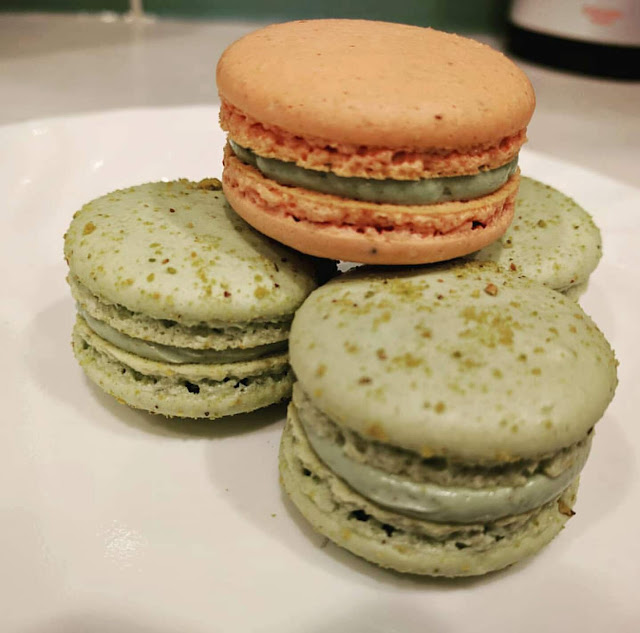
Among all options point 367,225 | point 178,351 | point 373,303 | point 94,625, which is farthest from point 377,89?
point 94,625

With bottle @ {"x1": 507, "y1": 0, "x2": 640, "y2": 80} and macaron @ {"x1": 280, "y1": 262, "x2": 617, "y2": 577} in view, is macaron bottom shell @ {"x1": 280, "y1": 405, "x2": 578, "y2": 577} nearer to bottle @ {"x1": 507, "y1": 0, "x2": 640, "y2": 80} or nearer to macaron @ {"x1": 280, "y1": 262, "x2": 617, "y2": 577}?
macaron @ {"x1": 280, "y1": 262, "x2": 617, "y2": 577}

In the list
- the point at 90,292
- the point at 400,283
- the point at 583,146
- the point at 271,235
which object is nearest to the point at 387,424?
the point at 400,283

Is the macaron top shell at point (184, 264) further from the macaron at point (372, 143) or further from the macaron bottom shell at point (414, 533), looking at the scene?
the macaron bottom shell at point (414, 533)

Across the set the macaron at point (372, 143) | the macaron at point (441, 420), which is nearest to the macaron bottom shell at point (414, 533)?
the macaron at point (441, 420)

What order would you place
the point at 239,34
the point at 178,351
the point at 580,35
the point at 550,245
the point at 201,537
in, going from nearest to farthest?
the point at 201,537
the point at 178,351
the point at 550,245
the point at 580,35
the point at 239,34

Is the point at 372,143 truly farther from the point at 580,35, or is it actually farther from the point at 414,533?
the point at 580,35

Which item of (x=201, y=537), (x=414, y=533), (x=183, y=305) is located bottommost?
(x=201, y=537)
